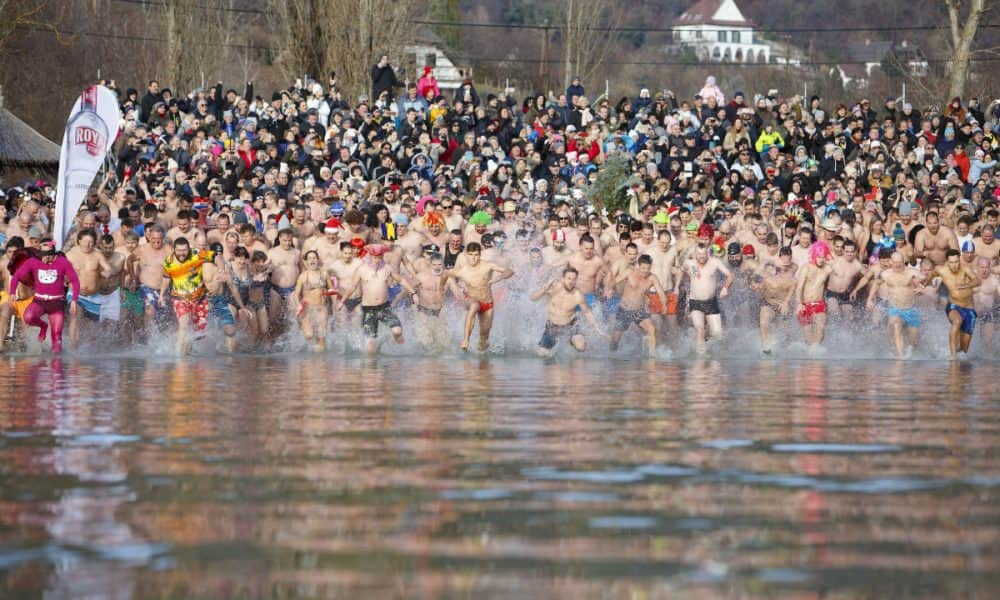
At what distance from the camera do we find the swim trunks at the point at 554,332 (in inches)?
710

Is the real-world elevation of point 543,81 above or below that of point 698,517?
above

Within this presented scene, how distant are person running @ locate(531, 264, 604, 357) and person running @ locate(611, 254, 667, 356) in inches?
21.6

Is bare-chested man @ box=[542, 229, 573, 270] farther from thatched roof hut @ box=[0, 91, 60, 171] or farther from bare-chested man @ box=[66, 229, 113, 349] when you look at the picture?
thatched roof hut @ box=[0, 91, 60, 171]

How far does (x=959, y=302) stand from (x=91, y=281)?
9098 mm

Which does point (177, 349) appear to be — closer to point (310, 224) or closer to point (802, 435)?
point (310, 224)

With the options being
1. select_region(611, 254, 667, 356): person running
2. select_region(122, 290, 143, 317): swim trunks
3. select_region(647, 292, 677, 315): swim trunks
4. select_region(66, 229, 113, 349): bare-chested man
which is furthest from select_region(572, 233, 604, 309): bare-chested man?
select_region(66, 229, 113, 349): bare-chested man

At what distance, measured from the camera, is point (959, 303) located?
18312mm

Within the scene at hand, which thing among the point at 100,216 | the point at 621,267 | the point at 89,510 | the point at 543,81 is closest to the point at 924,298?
the point at 621,267

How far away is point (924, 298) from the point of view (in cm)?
1898

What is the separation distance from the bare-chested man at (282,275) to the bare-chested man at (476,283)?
192 cm

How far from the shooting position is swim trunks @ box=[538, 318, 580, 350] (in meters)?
18.0

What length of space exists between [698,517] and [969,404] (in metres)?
5.64

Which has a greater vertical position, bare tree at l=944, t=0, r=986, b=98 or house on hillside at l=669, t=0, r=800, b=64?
house on hillside at l=669, t=0, r=800, b=64

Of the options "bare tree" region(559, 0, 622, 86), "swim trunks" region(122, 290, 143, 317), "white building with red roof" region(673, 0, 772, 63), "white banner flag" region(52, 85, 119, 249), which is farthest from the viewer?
"white building with red roof" region(673, 0, 772, 63)
